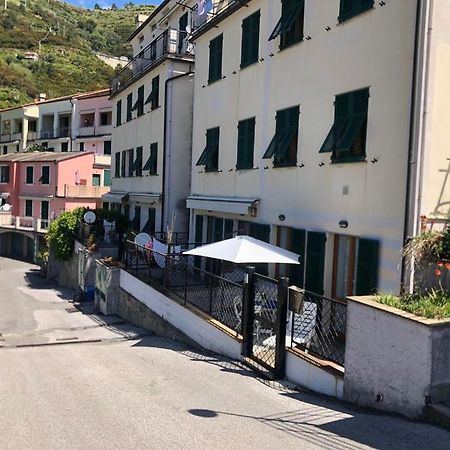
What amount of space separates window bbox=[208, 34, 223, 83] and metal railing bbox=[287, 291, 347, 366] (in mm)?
10492

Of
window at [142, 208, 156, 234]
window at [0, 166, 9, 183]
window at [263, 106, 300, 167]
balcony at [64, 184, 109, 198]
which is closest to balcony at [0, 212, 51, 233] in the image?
balcony at [64, 184, 109, 198]

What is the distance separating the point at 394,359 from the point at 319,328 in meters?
2.40

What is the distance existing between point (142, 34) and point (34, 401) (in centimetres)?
2953

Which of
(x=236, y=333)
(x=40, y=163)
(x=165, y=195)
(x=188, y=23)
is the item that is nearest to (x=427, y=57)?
(x=236, y=333)

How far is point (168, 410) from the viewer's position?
22.9ft

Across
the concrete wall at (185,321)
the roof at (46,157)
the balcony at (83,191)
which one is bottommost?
the concrete wall at (185,321)

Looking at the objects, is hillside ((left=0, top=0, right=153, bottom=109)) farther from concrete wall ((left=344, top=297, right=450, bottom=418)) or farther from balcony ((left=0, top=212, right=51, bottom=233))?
concrete wall ((left=344, top=297, right=450, bottom=418))

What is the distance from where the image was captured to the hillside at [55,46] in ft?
276

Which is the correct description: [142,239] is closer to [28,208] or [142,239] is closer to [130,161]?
[130,161]

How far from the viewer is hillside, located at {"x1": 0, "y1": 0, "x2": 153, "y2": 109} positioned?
84188mm

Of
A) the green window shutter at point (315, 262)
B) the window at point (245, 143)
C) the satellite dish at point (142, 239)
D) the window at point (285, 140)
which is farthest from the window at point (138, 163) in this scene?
the green window shutter at point (315, 262)

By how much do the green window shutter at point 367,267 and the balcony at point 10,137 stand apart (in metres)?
60.3

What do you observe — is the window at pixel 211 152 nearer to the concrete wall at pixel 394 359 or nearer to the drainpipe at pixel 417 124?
the drainpipe at pixel 417 124

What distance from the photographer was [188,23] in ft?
81.1
